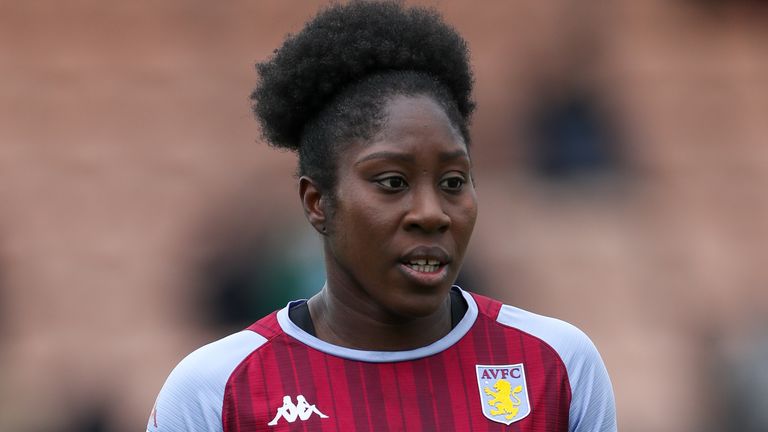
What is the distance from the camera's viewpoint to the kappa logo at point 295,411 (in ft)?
7.46

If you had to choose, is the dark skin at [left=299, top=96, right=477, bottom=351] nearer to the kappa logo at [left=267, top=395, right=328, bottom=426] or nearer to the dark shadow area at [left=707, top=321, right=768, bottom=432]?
the kappa logo at [left=267, top=395, right=328, bottom=426]

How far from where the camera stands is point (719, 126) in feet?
22.1

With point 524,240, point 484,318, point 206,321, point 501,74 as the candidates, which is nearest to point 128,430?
point 206,321

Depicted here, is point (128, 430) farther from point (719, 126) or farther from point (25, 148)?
point (719, 126)

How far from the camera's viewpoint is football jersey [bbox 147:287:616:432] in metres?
2.29

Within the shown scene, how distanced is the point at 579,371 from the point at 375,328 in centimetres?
42

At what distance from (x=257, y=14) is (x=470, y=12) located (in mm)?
1214

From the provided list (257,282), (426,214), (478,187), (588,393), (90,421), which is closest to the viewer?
(426,214)

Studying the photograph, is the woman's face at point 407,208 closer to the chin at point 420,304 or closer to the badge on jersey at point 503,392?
the chin at point 420,304

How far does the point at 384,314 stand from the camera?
2408 millimetres

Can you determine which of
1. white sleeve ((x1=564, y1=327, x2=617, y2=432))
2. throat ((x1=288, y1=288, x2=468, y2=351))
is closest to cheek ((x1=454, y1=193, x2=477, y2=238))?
throat ((x1=288, y1=288, x2=468, y2=351))

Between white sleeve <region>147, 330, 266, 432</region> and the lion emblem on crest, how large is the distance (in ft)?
1.59

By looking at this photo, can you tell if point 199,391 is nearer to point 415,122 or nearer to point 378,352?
point 378,352

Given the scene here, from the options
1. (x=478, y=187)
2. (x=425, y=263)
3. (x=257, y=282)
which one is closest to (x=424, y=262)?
(x=425, y=263)
